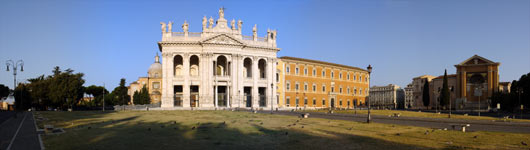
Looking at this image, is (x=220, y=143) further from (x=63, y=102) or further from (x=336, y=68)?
(x=336, y=68)

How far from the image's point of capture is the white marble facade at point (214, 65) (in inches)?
2630

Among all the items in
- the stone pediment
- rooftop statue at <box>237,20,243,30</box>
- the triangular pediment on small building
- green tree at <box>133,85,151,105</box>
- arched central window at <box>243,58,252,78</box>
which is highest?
rooftop statue at <box>237,20,243,30</box>

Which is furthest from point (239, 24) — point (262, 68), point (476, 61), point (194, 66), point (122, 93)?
point (476, 61)

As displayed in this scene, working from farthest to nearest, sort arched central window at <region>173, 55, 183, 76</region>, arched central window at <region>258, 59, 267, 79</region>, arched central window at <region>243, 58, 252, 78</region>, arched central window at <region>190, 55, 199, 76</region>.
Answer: arched central window at <region>258, 59, 267, 79</region>, arched central window at <region>243, 58, 252, 78</region>, arched central window at <region>190, 55, 199, 76</region>, arched central window at <region>173, 55, 183, 76</region>

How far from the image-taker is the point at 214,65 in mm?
72375

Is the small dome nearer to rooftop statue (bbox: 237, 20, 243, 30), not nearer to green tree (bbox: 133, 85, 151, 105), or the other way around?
green tree (bbox: 133, 85, 151, 105)

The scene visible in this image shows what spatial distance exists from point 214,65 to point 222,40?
20.9 ft

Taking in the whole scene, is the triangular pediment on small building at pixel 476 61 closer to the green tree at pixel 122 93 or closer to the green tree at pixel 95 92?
the green tree at pixel 122 93

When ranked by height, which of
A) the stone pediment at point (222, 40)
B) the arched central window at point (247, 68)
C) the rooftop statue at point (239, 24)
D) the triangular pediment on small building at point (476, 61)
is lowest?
the arched central window at point (247, 68)

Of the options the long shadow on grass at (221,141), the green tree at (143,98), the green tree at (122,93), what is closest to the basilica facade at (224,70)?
the green tree at (143,98)

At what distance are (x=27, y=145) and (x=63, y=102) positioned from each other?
57.3 metres

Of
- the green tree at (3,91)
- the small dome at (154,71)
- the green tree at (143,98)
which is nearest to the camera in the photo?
the green tree at (143,98)

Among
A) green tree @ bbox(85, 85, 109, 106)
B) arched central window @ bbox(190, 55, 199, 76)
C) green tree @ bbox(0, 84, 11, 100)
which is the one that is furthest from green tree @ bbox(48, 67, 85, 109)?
green tree @ bbox(0, 84, 11, 100)

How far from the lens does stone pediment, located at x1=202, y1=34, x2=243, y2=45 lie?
67.1 metres
